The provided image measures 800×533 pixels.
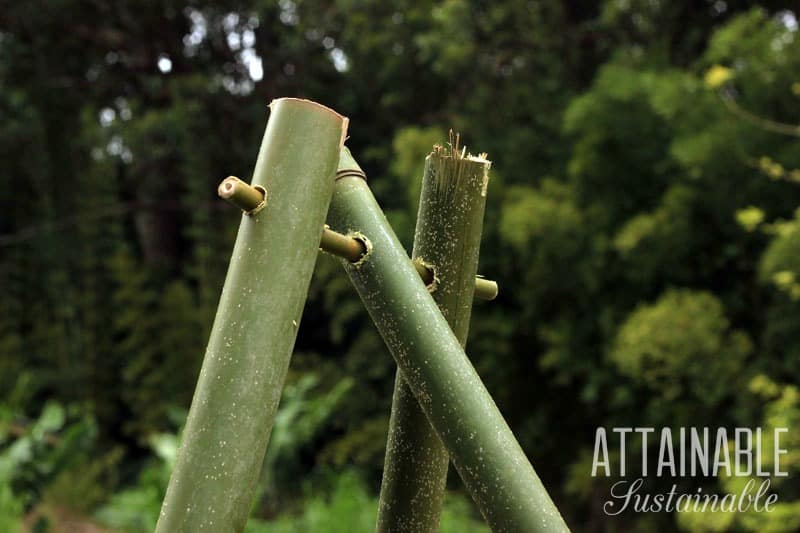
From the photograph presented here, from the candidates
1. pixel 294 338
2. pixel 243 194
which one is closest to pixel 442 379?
pixel 294 338

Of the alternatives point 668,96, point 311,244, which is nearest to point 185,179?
point 668,96

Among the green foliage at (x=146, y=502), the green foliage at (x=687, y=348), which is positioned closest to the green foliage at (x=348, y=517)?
the green foliage at (x=146, y=502)

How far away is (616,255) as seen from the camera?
3.73m

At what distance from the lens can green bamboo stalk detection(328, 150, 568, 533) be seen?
84 cm

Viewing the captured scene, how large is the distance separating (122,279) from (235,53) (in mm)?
1582

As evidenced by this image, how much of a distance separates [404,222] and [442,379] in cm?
333

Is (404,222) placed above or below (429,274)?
above

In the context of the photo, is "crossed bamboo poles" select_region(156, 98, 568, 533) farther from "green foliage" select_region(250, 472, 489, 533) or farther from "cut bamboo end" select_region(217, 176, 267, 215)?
"green foliage" select_region(250, 472, 489, 533)

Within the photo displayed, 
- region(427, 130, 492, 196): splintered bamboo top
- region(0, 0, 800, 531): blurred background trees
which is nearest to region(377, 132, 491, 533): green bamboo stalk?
region(427, 130, 492, 196): splintered bamboo top

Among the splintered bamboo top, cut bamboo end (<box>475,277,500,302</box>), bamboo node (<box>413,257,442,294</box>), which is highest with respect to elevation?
the splintered bamboo top

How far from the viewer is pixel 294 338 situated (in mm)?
821

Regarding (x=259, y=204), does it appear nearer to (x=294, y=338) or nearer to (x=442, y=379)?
(x=294, y=338)

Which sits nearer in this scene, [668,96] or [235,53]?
[668,96]

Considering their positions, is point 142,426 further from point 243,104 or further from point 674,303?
point 674,303
